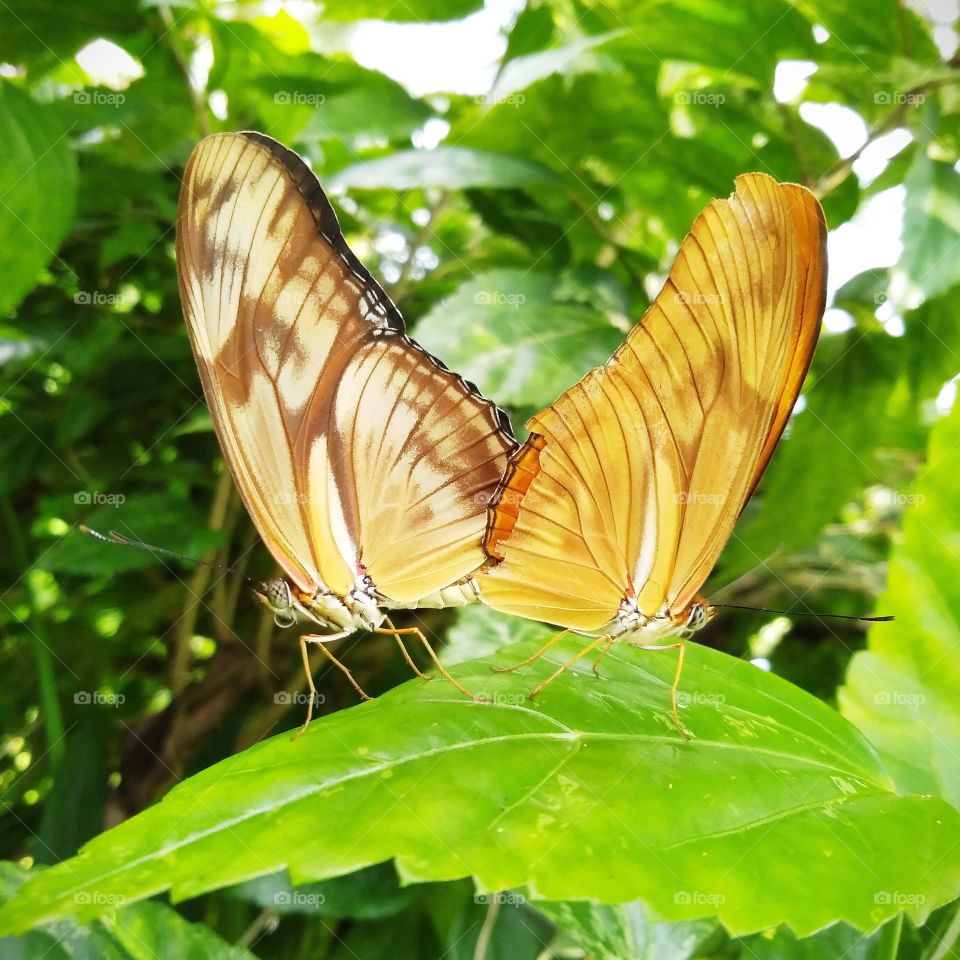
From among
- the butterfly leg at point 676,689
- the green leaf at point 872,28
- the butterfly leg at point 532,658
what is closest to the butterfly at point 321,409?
the butterfly leg at point 532,658

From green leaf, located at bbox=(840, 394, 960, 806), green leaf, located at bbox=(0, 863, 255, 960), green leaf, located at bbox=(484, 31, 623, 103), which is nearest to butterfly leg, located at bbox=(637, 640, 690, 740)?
green leaf, located at bbox=(840, 394, 960, 806)

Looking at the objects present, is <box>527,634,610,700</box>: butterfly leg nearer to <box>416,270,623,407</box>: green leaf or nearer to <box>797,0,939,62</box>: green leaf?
<box>416,270,623,407</box>: green leaf

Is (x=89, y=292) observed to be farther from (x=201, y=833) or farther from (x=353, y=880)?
(x=201, y=833)

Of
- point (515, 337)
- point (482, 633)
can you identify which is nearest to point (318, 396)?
point (515, 337)

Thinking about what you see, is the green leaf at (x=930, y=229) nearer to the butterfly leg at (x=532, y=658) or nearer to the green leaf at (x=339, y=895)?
the butterfly leg at (x=532, y=658)

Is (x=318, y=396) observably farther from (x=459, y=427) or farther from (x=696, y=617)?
(x=696, y=617)

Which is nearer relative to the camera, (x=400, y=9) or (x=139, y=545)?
(x=139, y=545)
